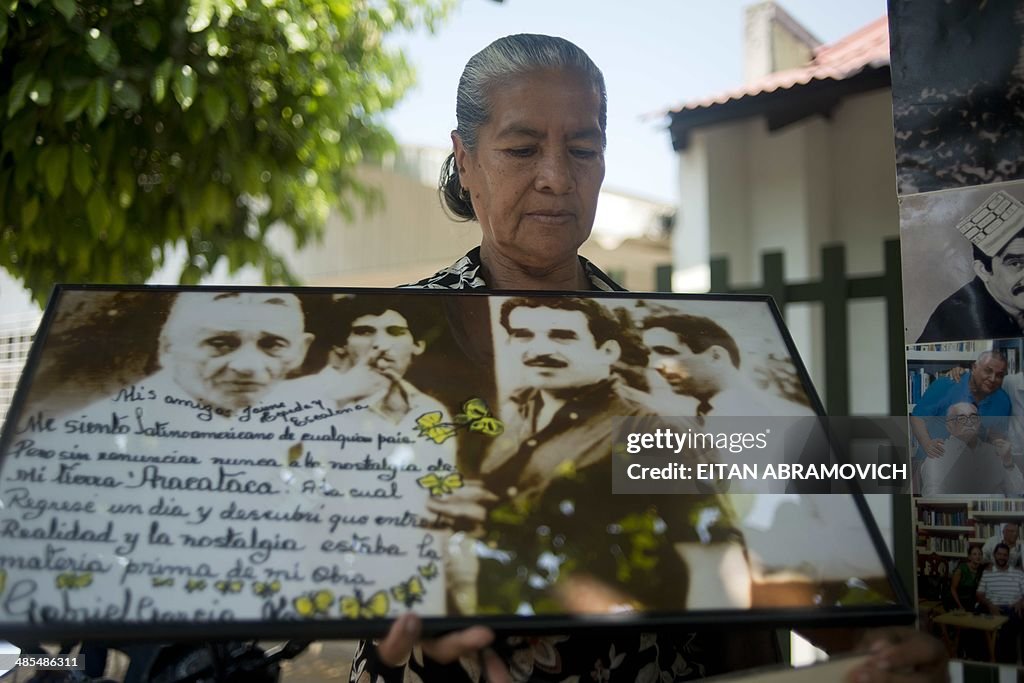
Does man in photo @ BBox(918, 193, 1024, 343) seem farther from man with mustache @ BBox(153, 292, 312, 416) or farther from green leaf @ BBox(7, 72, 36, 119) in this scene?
green leaf @ BBox(7, 72, 36, 119)

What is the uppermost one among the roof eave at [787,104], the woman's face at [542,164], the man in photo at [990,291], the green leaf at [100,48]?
the roof eave at [787,104]

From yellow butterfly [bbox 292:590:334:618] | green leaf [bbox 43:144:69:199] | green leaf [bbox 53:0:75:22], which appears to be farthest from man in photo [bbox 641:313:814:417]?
green leaf [bbox 43:144:69:199]

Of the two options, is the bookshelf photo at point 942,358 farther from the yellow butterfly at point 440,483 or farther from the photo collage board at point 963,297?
the yellow butterfly at point 440,483

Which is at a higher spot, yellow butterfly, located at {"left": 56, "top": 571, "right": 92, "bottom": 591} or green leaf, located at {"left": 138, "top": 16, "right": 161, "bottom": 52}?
green leaf, located at {"left": 138, "top": 16, "right": 161, "bottom": 52}

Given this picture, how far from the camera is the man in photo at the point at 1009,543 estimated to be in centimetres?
129

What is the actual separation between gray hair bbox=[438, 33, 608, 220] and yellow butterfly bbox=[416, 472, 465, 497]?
0.79 m

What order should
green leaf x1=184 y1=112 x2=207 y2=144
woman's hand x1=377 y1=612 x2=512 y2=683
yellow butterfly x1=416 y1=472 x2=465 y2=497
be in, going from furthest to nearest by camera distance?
green leaf x1=184 y1=112 x2=207 y2=144 → yellow butterfly x1=416 y1=472 x2=465 y2=497 → woman's hand x1=377 y1=612 x2=512 y2=683

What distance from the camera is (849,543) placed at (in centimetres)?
106

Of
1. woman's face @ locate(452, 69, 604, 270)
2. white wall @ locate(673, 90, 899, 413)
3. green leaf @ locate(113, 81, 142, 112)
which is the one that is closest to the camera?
woman's face @ locate(452, 69, 604, 270)

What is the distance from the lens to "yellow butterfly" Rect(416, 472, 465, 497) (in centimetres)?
106

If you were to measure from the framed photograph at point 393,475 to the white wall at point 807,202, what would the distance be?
169 inches

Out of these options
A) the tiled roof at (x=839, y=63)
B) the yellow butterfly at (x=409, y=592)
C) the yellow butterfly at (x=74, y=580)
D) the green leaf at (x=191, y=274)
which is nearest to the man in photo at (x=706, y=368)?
the yellow butterfly at (x=409, y=592)

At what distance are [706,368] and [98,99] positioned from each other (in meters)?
1.82

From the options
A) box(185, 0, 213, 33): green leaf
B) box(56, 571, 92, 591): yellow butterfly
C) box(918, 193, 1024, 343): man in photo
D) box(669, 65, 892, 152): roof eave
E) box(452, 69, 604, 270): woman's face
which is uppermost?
box(669, 65, 892, 152): roof eave
